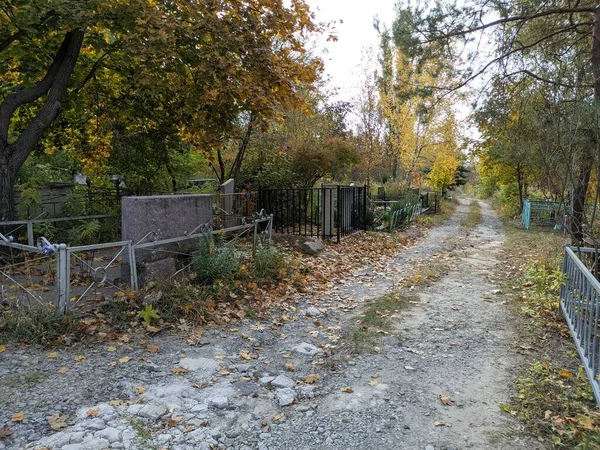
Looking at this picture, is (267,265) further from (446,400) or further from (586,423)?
(586,423)

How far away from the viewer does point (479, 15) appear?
8570 mm

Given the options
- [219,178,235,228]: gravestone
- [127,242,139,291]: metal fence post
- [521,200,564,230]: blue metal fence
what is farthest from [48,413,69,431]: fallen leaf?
[521,200,564,230]: blue metal fence

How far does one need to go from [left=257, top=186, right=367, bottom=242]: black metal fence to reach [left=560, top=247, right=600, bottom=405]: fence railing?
6.24 m

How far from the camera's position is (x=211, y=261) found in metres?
6.11

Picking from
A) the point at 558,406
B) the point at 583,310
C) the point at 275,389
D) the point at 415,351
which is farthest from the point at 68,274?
the point at 583,310

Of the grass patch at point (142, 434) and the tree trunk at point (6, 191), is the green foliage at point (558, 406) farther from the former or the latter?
the tree trunk at point (6, 191)

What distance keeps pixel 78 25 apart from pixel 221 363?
521cm

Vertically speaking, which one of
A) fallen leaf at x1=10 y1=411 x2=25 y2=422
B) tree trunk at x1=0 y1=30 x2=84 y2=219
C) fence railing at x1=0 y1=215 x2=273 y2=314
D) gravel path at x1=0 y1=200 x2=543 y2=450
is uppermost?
tree trunk at x1=0 y1=30 x2=84 y2=219

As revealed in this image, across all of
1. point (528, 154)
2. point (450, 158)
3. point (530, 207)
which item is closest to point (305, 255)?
point (528, 154)

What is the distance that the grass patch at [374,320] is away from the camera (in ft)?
15.4

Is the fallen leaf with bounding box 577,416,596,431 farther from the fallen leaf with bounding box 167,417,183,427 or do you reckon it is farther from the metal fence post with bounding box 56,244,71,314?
the metal fence post with bounding box 56,244,71,314

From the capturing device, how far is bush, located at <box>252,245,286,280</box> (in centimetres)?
693

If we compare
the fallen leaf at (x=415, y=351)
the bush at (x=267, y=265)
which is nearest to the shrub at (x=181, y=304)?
the bush at (x=267, y=265)

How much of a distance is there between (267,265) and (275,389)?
350cm
